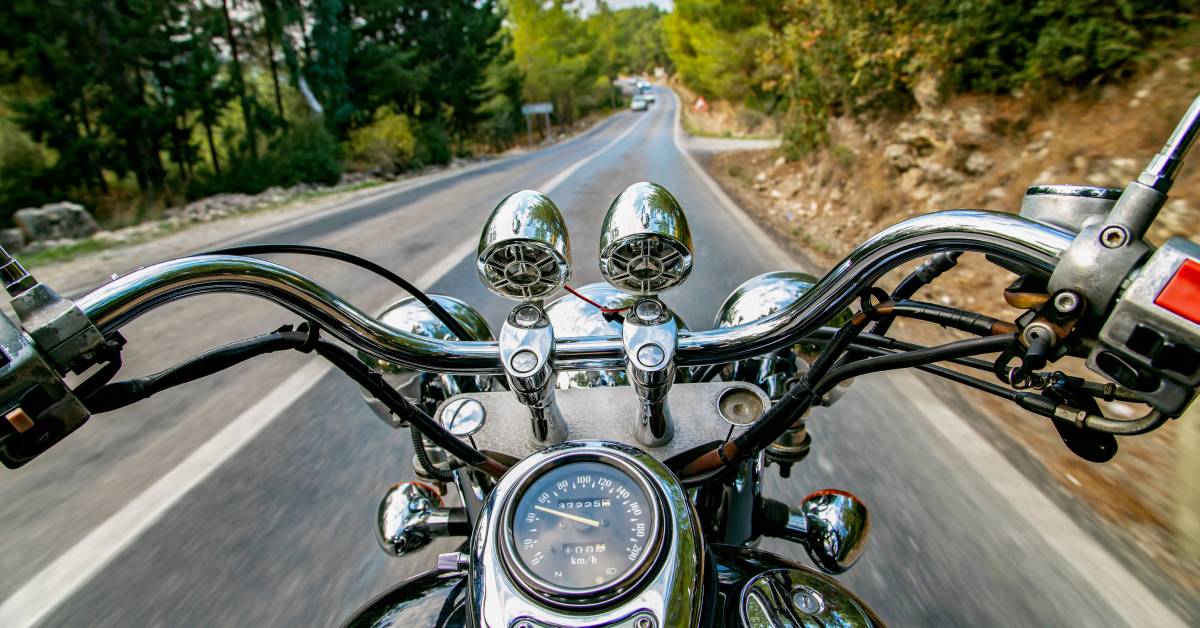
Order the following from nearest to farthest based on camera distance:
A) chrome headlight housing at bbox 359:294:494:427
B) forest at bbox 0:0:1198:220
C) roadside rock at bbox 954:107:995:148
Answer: chrome headlight housing at bbox 359:294:494:427, forest at bbox 0:0:1198:220, roadside rock at bbox 954:107:995:148

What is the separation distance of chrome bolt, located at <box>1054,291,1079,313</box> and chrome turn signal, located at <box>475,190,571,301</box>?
2.19 feet

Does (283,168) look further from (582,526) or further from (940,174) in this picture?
(582,526)

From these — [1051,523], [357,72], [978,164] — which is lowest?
[1051,523]

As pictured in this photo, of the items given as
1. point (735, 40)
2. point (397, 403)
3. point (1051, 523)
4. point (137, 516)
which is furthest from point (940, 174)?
point (735, 40)

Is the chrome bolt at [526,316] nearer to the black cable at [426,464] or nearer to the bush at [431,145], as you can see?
the black cable at [426,464]

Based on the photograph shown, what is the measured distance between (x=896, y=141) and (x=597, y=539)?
912 cm

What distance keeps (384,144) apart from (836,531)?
27.6 m

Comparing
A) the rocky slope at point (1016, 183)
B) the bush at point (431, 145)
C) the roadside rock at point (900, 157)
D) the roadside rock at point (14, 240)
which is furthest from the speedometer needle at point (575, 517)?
the bush at point (431, 145)

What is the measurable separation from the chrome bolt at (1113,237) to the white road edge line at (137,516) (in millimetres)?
3046

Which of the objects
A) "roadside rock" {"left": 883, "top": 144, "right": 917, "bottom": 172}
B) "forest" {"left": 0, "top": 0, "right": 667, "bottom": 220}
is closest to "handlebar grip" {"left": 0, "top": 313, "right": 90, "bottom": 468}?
"roadside rock" {"left": 883, "top": 144, "right": 917, "bottom": 172}

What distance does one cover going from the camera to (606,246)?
3.18ft

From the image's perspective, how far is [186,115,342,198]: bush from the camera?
21281mm

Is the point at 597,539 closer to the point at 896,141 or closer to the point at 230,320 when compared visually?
the point at 230,320

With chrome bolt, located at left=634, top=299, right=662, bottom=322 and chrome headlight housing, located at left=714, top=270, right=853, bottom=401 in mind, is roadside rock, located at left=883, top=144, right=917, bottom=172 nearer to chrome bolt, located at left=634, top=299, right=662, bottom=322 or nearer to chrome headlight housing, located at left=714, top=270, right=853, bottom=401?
chrome headlight housing, located at left=714, top=270, right=853, bottom=401
